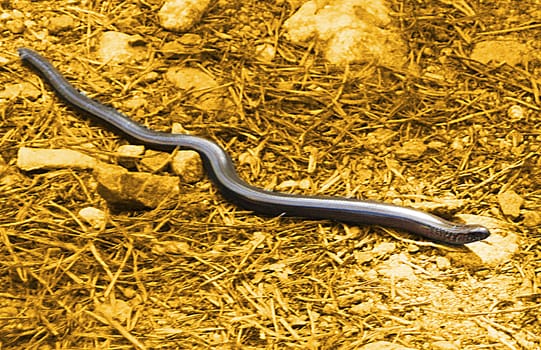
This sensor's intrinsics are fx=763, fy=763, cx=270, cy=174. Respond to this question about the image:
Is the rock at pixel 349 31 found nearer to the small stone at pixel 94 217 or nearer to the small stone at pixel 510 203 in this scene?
the small stone at pixel 510 203

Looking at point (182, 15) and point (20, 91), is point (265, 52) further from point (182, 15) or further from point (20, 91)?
point (20, 91)

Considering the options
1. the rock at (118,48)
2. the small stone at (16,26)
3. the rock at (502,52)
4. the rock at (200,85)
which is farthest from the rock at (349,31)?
the small stone at (16,26)

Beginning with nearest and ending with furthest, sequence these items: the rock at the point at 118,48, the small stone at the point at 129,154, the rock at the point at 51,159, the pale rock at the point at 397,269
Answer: the pale rock at the point at 397,269, the rock at the point at 51,159, the small stone at the point at 129,154, the rock at the point at 118,48

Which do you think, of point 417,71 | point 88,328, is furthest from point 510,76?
point 88,328

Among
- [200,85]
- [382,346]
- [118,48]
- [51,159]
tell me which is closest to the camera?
[382,346]

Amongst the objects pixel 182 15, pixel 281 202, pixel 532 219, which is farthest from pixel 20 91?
pixel 532 219

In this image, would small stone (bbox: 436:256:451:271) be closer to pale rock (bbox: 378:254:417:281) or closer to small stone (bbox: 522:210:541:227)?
pale rock (bbox: 378:254:417:281)

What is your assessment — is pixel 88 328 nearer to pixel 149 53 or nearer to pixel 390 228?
pixel 390 228
